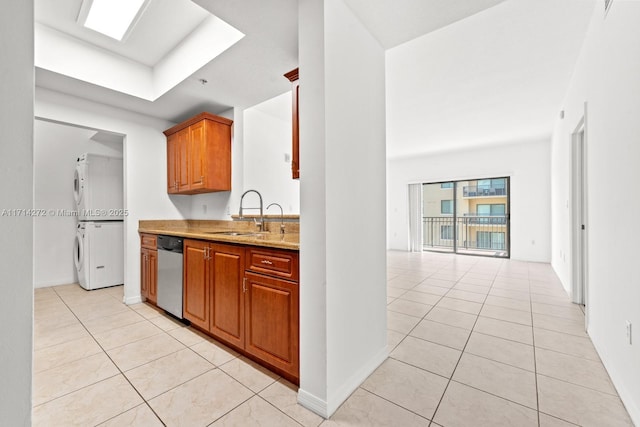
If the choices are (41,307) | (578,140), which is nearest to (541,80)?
(578,140)

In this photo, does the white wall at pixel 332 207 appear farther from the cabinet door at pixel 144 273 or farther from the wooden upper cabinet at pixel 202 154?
the cabinet door at pixel 144 273

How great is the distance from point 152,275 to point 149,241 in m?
0.40

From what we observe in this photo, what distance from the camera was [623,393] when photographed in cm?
150

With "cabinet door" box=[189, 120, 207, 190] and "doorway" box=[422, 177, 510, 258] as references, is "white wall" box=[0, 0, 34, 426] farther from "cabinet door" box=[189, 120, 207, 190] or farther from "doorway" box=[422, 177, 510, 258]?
"doorway" box=[422, 177, 510, 258]

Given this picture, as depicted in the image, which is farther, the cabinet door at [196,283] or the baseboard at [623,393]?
the cabinet door at [196,283]

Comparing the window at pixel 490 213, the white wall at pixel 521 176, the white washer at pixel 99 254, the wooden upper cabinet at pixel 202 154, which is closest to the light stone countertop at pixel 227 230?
the wooden upper cabinet at pixel 202 154

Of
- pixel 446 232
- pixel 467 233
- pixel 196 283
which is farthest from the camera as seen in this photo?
pixel 446 232

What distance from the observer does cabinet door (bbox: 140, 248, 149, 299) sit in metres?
3.19

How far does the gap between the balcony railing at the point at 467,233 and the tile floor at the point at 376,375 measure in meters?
4.72

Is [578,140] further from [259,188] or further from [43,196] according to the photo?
[43,196]

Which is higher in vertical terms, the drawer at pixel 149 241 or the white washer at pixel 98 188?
the white washer at pixel 98 188

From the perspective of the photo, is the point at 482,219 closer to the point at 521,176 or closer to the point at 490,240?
the point at 490,240

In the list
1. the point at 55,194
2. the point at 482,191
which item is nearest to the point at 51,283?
the point at 55,194

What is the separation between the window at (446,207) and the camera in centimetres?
754
